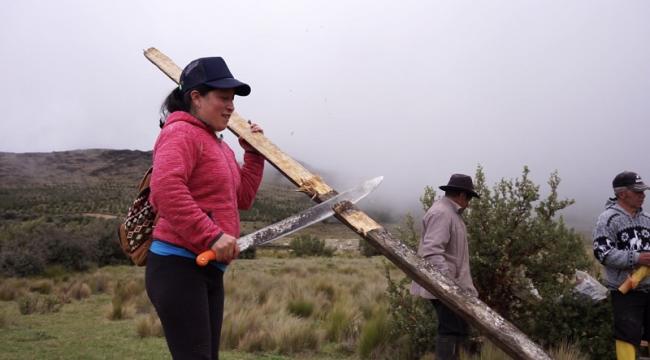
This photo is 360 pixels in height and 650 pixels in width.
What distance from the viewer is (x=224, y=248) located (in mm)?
2408

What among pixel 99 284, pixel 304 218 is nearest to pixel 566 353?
pixel 304 218

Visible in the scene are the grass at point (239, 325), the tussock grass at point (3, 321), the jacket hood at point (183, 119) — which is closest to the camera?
the jacket hood at point (183, 119)

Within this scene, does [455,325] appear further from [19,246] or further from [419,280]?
[19,246]

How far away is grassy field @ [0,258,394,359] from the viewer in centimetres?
706

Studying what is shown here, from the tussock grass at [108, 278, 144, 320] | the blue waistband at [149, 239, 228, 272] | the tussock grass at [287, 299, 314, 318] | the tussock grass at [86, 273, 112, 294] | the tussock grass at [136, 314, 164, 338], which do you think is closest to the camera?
the blue waistband at [149, 239, 228, 272]

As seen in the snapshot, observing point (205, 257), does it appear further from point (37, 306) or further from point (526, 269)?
point (37, 306)

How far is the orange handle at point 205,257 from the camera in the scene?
2357 millimetres

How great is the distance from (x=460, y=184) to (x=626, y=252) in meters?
1.53

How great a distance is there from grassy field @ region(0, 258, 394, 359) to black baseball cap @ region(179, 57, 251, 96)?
4691 millimetres

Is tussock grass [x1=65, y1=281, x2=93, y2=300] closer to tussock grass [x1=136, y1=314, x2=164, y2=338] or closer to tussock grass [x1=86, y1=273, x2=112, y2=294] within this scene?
tussock grass [x1=86, y1=273, x2=112, y2=294]

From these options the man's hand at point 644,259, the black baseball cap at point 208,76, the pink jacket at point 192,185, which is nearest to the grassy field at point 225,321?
the man's hand at point 644,259

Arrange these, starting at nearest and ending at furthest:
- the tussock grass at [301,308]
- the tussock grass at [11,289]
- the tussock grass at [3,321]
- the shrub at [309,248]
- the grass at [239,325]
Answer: the grass at [239,325] → the tussock grass at [3,321] → the tussock grass at [301,308] → the tussock grass at [11,289] → the shrub at [309,248]

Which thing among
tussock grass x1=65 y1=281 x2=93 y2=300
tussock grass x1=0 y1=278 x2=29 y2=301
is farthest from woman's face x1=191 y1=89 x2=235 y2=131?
tussock grass x1=0 y1=278 x2=29 y2=301

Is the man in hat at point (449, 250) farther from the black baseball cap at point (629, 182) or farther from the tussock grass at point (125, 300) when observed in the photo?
the tussock grass at point (125, 300)
